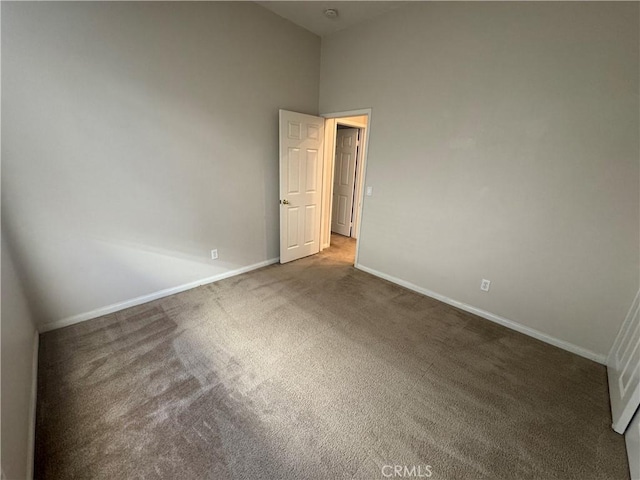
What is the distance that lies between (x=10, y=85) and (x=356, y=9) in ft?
9.50

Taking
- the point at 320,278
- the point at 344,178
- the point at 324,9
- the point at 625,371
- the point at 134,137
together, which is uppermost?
the point at 324,9

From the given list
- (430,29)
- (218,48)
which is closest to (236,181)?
(218,48)

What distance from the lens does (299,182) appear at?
349cm

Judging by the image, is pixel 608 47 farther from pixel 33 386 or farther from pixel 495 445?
pixel 33 386

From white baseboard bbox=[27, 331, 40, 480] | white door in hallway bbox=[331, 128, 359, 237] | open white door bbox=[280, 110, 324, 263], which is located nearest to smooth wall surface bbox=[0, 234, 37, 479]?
white baseboard bbox=[27, 331, 40, 480]

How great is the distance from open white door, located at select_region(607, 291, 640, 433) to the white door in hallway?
3.67 meters

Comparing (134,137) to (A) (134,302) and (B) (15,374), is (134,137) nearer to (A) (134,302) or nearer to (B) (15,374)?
(A) (134,302)

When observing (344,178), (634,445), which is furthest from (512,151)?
(344,178)

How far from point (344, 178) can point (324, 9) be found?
2.58m

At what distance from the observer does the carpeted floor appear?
1.29 m

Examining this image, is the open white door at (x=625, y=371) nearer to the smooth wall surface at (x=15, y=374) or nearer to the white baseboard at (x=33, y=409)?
the smooth wall surface at (x=15, y=374)

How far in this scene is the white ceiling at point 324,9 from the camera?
2.60 metres

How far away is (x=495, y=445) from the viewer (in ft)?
4.59

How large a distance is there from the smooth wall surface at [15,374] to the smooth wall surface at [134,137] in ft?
1.14
